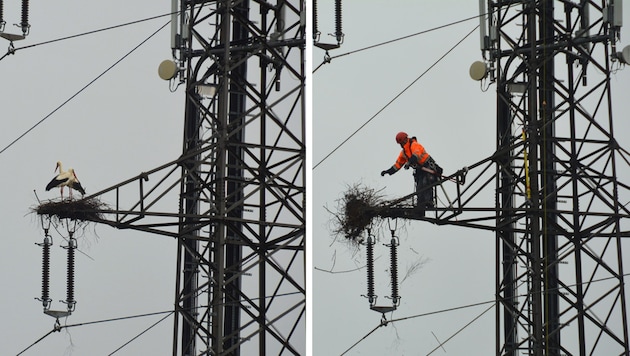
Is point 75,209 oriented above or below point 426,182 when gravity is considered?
above

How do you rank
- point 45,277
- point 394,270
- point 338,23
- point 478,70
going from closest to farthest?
point 478,70 < point 394,270 < point 338,23 < point 45,277

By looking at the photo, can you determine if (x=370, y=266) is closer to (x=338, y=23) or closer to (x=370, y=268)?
(x=370, y=268)

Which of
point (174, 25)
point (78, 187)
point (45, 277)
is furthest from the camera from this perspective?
point (174, 25)

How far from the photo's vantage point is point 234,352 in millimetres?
7672

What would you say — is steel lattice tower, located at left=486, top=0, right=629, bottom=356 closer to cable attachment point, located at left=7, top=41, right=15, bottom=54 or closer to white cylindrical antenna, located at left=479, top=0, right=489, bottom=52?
white cylindrical antenna, located at left=479, top=0, right=489, bottom=52

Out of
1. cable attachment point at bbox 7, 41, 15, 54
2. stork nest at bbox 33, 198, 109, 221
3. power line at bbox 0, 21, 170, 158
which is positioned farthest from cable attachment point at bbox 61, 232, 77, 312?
cable attachment point at bbox 7, 41, 15, 54

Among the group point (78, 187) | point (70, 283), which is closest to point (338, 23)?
point (78, 187)

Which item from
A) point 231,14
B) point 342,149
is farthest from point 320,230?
point 231,14

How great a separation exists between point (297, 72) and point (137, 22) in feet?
3.46

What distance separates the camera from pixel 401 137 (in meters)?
7.23

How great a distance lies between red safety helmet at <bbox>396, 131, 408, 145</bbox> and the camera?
722 centimetres

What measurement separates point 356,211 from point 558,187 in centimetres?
120

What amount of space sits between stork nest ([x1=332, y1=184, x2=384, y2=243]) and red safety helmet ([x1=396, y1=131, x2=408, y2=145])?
0.32m

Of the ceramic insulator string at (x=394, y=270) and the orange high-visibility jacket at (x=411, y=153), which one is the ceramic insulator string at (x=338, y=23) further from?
the ceramic insulator string at (x=394, y=270)
